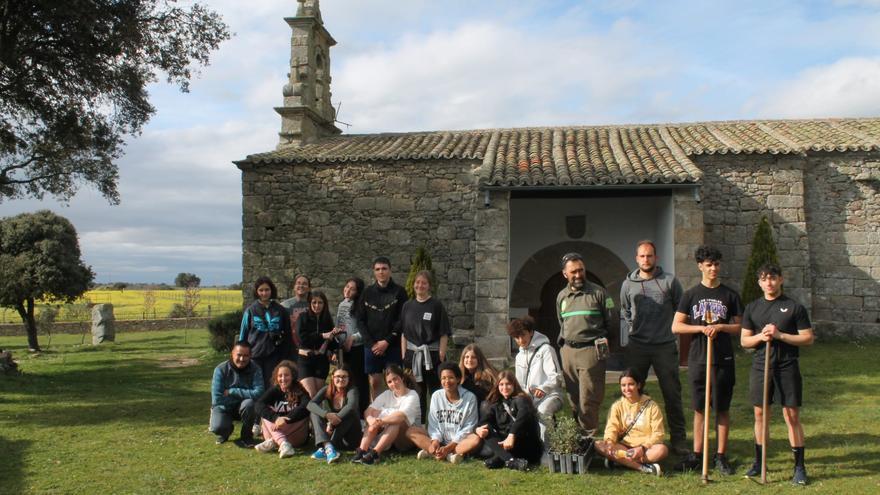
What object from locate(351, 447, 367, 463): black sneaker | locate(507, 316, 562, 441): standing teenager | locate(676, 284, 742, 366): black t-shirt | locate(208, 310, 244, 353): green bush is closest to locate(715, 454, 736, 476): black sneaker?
locate(676, 284, 742, 366): black t-shirt

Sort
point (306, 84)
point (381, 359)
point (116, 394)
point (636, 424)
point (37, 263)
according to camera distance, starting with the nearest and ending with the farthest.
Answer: point (636, 424)
point (381, 359)
point (116, 394)
point (306, 84)
point (37, 263)

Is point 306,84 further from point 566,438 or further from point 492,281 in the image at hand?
point 566,438

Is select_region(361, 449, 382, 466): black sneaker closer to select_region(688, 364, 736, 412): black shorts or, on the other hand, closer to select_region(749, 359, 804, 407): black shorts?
select_region(688, 364, 736, 412): black shorts

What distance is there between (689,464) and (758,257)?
681 centimetres

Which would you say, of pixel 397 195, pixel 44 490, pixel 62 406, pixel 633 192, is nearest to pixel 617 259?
pixel 633 192

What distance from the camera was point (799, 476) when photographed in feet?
16.4

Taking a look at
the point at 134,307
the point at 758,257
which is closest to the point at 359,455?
the point at 758,257

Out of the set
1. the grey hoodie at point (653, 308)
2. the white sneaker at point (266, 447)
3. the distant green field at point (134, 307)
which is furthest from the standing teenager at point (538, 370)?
the distant green field at point (134, 307)

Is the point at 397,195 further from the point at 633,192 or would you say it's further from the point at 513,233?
the point at 633,192

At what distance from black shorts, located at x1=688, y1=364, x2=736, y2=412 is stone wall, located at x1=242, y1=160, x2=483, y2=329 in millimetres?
7158

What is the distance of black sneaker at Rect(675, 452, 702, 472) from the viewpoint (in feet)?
17.6

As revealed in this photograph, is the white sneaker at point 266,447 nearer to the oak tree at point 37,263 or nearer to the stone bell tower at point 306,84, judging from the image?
the stone bell tower at point 306,84

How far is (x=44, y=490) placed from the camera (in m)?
5.24

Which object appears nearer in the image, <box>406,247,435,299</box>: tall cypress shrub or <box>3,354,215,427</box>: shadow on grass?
<box>3,354,215,427</box>: shadow on grass
